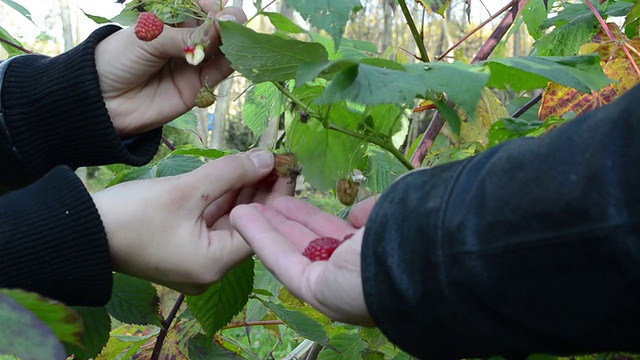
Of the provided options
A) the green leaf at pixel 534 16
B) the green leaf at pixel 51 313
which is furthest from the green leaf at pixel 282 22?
the green leaf at pixel 534 16

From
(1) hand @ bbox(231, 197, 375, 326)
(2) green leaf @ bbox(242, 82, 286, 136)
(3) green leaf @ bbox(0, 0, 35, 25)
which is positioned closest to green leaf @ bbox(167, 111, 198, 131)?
(2) green leaf @ bbox(242, 82, 286, 136)

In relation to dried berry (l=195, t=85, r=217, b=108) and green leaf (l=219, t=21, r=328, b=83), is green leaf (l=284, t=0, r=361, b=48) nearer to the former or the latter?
green leaf (l=219, t=21, r=328, b=83)

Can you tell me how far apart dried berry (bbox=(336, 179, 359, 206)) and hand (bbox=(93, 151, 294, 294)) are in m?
0.10

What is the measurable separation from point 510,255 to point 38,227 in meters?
0.57

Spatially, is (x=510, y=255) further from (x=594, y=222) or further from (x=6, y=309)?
(x=6, y=309)

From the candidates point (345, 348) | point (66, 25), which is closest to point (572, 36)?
point (345, 348)

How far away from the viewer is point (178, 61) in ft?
3.37

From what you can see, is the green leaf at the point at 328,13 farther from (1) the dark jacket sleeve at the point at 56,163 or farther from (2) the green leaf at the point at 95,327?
(2) the green leaf at the point at 95,327

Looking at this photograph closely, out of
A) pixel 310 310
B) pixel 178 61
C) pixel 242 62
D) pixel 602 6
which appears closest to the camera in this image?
pixel 242 62

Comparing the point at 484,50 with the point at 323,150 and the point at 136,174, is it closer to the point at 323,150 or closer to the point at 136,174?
the point at 323,150

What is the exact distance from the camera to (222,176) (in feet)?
2.91

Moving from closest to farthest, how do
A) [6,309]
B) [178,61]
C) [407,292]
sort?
1. [6,309]
2. [407,292]
3. [178,61]

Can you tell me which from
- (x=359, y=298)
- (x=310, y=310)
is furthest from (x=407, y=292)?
(x=310, y=310)

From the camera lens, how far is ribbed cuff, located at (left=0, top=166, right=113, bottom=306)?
0.84 meters
